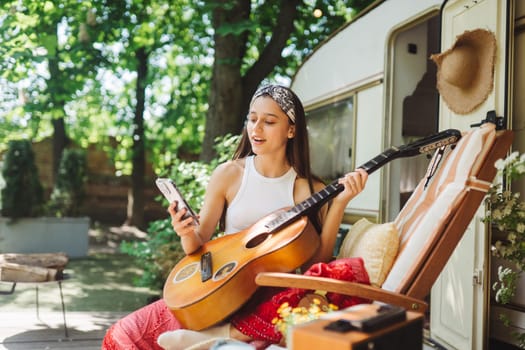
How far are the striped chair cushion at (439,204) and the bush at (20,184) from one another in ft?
25.2

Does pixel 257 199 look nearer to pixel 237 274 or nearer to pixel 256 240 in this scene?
pixel 256 240

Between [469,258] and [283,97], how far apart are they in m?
1.72

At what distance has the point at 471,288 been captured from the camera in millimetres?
3156

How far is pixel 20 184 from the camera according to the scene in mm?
8367

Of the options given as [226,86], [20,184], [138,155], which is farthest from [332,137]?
[138,155]

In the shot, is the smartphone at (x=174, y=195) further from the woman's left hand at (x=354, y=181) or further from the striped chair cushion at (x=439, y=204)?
the striped chair cushion at (x=439, y=204)

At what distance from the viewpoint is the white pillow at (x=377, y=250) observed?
211 cm

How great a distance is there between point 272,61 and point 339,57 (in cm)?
198

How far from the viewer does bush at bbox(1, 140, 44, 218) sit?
834 centimetres

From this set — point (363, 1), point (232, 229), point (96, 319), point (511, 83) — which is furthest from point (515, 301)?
point (363, 1)

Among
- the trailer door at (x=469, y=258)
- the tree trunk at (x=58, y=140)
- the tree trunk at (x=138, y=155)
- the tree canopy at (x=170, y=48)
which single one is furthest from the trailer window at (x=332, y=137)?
the tree trunk at (x=58, y=140)

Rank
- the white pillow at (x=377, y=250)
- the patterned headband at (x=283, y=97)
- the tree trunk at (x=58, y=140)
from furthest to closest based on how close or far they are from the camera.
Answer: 1. the tree trunk at (x=58, y=140)
2. the patterned headband at (x=283, y=97)
3. the white pillow at (x=377, y=250)

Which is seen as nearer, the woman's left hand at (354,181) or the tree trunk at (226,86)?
the woman's left hand at (354,181)

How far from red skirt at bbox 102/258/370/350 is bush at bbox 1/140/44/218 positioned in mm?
7046
